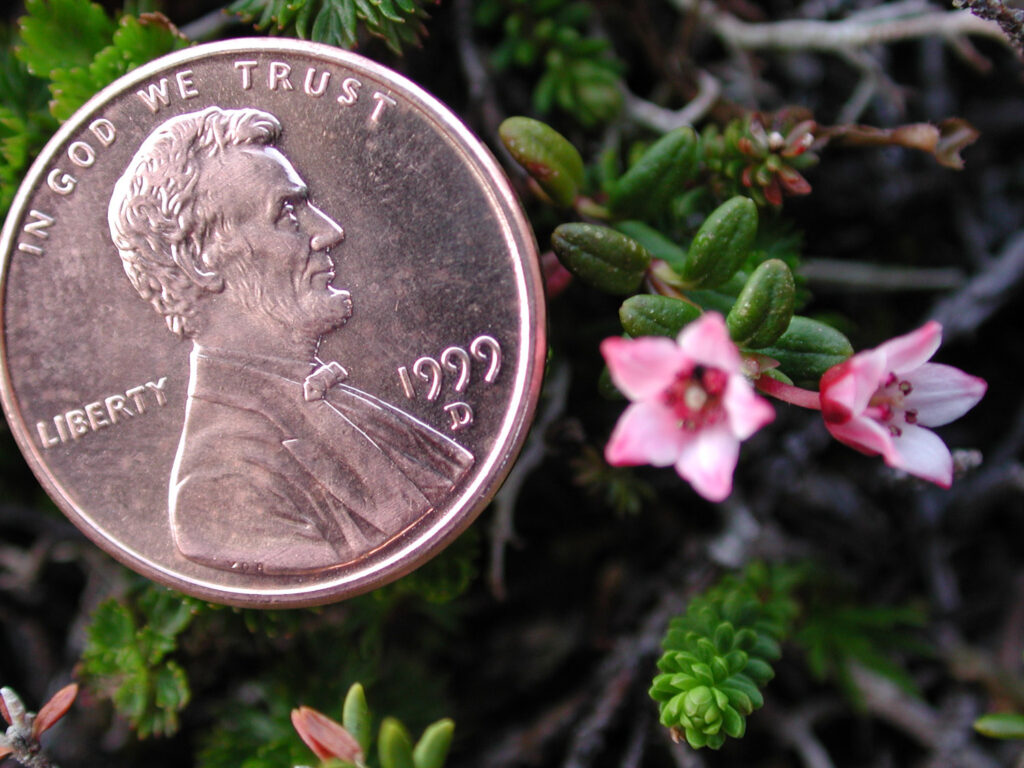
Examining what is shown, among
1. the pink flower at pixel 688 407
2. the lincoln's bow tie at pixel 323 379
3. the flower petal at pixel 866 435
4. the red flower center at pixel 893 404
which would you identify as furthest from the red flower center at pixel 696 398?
the lincoln's bow tie at pixel 323 379

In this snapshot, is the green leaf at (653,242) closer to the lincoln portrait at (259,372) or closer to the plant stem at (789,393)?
the plant stem at (789,393)

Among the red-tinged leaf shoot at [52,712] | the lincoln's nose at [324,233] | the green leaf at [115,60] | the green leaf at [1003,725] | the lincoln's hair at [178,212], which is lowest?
the green leaf at [1003,725]

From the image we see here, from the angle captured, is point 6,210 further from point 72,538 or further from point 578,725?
point 578,725

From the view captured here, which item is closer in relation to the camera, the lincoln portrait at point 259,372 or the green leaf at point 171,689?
the lincoln portrait at point 259,372

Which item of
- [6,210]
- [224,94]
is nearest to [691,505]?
[224,94]

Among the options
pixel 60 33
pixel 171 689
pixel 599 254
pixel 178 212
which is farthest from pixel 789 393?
pixel 60 33

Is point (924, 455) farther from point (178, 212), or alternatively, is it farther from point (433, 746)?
point (178, 212)
